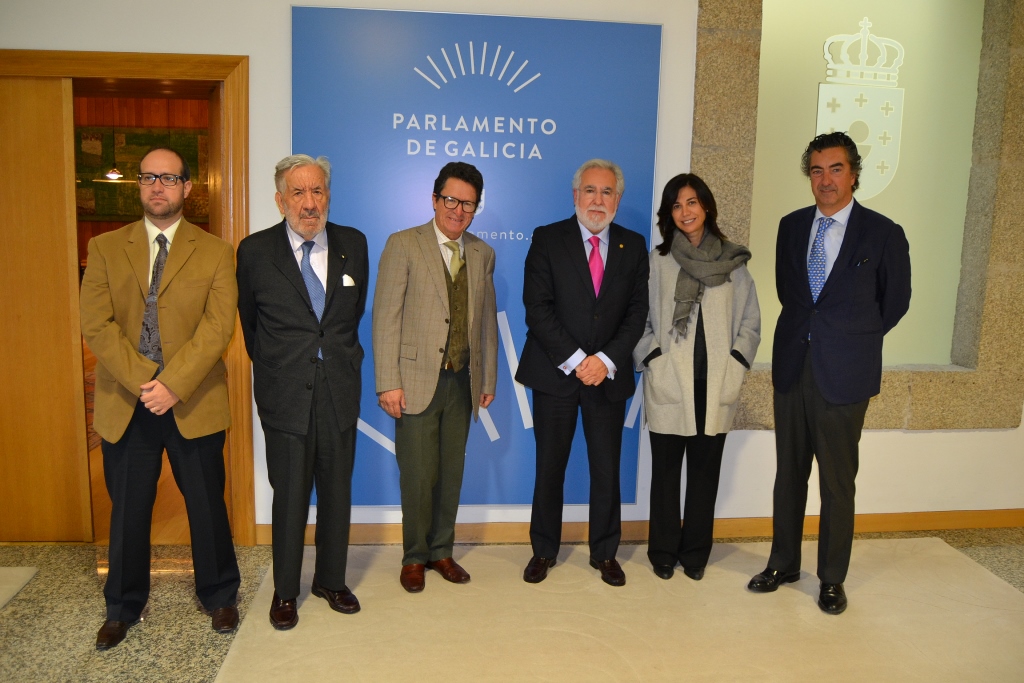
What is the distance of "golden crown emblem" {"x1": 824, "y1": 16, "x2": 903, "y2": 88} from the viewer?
3.95 m

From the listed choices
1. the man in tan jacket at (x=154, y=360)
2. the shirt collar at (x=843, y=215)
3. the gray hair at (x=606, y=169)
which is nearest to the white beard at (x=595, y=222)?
the gray hair at (x=606, y=169)

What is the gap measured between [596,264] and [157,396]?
5.78ft

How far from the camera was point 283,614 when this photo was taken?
9.24ft

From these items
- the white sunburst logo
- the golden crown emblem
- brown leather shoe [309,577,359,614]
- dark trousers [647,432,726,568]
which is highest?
the golden crown emblem

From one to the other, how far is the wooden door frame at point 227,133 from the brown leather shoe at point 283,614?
88 cm

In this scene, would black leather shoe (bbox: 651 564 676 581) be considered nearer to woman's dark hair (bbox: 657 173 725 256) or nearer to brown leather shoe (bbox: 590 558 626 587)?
brown leather shoe (bbox: 590 558 626 587)

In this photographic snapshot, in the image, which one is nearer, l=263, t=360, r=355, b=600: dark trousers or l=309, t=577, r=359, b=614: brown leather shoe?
l=263, t=360, r=355, b=600: dark trousers

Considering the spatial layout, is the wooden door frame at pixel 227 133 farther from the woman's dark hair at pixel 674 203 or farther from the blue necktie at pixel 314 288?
the woman's dark hair at pixel 674 203

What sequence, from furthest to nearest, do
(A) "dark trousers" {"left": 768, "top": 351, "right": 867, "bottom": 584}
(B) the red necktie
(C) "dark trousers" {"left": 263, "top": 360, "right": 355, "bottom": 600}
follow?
1. (B) the red necktie
2. (A) "dark trousers" {"left": 768, "top": 351, "right": 867, "bottom": 584}
3. (C) "dark trousers" {"left": 263, "top": 360, "right": 355, "bottom": 600}

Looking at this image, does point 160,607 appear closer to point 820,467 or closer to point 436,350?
point 436,350

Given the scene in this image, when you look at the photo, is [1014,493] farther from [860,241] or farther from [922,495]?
[860,241]

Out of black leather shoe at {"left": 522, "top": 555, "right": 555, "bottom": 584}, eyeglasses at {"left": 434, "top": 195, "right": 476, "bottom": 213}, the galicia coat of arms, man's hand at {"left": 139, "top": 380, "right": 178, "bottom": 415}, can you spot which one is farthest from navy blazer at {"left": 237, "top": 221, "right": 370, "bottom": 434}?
the galicia coat of arms

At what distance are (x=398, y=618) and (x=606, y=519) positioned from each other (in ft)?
3.19

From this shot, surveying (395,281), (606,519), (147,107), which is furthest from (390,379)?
(147,107)
